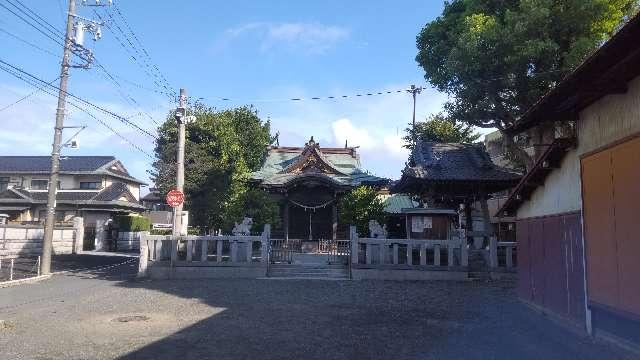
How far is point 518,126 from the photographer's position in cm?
915

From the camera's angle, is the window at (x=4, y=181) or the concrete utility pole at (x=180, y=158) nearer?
the concrete utility pole at (x=180, y=158)

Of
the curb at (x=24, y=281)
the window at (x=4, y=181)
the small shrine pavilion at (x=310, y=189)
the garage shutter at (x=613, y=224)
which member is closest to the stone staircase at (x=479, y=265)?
the garage shutter at (x=613, y=224)

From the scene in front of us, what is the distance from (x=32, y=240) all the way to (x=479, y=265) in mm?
23865

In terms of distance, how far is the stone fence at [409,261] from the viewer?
658 inches

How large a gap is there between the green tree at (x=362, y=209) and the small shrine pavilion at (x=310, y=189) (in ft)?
7.79

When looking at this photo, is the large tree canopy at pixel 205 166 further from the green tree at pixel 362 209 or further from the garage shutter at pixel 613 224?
the garage shutter at pixel 613 224

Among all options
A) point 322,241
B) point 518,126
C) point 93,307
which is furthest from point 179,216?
point 518,126

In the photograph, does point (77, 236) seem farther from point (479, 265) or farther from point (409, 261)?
point (479, 265)

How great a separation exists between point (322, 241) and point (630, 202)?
21.7m

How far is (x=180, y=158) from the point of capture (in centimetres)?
1978

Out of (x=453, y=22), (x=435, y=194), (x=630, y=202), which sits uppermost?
(x=453, y=22)

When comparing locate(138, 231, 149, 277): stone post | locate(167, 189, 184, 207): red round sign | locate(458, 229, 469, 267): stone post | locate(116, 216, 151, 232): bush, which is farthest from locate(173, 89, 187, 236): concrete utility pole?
locate(116, 216, 151, 232): bush

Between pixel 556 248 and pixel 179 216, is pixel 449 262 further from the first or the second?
pixel 179 216

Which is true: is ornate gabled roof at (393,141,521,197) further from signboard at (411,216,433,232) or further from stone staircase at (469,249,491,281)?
stone staircase at (469,249,491,281)
